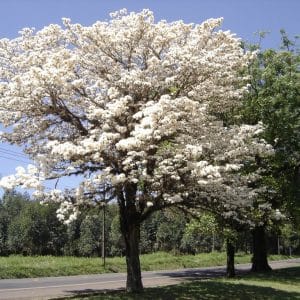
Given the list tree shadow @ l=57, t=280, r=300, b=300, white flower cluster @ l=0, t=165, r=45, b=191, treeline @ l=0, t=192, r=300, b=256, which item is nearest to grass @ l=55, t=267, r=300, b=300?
tree shadow @ l=57, t=280, r=300, b=300

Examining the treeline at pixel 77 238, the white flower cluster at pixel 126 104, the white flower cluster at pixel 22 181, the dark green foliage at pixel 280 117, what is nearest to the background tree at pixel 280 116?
the dark green foliage at pixel 280 117

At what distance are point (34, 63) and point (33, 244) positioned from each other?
7921 centimetres

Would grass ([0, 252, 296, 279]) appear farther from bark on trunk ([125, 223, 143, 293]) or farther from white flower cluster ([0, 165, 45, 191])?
white flower cluster ([0, 165, 45, 191])

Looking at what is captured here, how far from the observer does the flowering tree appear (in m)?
14.8

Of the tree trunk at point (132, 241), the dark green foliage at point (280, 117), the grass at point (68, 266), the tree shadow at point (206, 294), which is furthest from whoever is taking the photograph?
the grass at point (68, 266)

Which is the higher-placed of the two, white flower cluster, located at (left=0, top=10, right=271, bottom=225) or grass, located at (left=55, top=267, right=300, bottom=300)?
white flower cluster, located at (left=0, top=10, right=271, bottom=225)

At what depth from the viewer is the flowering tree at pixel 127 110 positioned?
14773mm

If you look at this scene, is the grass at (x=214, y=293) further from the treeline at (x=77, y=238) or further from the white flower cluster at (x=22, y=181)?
the treeline at (x=77, y=238)

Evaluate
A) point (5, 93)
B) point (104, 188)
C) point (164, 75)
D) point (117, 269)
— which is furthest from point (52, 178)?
point (117, 269)

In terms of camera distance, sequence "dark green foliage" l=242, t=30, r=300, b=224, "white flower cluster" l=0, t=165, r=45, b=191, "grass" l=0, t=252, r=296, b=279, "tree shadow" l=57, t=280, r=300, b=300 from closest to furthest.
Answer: "white flower cluster" l=0, t=165, r=45, b=191
"tree shadow" l=57, t=280, r=300, b=300
"dark green foliage" l=242, t=30, r=300, b=224
"grass" l=0, t=252, r=296, b=279

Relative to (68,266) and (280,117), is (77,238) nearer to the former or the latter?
(68,266)

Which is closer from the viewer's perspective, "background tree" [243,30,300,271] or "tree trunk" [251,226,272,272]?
"background tree" [243,30,300,271]

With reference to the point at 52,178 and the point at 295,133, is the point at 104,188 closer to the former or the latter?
the point at 52,178

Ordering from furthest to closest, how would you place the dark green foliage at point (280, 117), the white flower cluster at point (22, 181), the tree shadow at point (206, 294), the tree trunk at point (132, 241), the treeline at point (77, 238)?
the treeline at point (77, 238) → the dark green foliage at point (280, 117) → the tree trunk at point (132, 241) → the tree shadow at point (206, 294) → the white flower cluster at point (22, 181)
